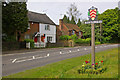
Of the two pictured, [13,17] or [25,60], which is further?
[13,17]

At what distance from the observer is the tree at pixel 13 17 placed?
25.0 m

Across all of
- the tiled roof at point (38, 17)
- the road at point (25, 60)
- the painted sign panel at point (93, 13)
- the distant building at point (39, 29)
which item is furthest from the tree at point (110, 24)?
the painted sign panel at point (93, 13)

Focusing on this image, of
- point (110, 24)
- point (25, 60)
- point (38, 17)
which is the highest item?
point (110, 24)

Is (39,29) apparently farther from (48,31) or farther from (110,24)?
(110,24)

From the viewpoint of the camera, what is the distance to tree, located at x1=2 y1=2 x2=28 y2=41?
2502cm

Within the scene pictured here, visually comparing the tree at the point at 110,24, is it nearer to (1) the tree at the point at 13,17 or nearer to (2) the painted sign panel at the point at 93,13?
(1) the tree at the point at 13,17

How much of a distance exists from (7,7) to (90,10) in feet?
61.2

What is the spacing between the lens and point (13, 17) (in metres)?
25.2

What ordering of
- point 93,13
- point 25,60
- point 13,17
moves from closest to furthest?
point 93,13
point 25,60
point 13,17

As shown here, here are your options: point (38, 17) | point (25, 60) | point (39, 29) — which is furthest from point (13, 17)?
point (38, 17)

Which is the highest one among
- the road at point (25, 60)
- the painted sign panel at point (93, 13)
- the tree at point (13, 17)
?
the tree at point (13, 17)

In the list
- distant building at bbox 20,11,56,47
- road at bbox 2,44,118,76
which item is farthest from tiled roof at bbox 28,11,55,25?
road at bbox 2,44,118,76

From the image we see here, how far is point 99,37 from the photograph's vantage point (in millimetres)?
61844

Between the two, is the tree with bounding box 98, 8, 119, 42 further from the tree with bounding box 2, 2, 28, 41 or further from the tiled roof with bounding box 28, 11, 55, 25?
the tree with bounding box 2, 2, 28, 41
